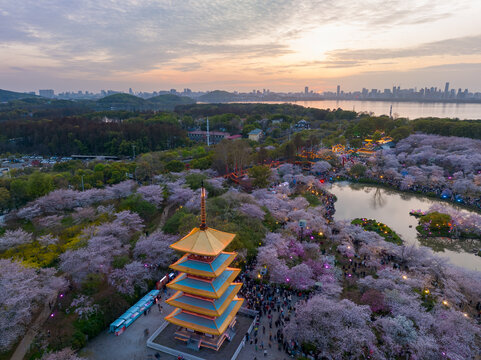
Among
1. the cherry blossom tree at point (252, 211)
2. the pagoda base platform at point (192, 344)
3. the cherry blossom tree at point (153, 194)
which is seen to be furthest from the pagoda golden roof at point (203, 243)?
the cherry blossom tree at point (153, 194)

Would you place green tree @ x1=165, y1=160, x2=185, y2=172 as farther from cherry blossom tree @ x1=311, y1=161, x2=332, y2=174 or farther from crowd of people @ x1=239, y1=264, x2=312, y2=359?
crowd of people @ x1=239, y1=264, x2=312, y2=359

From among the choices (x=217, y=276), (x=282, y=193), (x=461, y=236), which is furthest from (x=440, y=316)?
(x=282, y=193)

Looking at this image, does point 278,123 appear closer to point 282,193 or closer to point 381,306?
point 282,193

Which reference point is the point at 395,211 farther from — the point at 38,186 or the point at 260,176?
the point at 38,186

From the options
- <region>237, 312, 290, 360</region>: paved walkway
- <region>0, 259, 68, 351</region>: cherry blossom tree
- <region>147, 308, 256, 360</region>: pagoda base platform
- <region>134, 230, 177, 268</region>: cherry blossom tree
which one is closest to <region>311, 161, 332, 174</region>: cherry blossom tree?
<region>134, 230, 177, 268</region>: cherry blossom tree

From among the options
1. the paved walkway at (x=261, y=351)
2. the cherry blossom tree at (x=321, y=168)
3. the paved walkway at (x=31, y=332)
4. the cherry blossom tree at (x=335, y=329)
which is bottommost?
the paved walkway at (x=261, y=351)

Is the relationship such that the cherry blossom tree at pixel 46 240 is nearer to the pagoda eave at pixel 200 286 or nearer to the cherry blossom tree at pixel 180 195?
the cherry blossom tree at pixel 180 195
